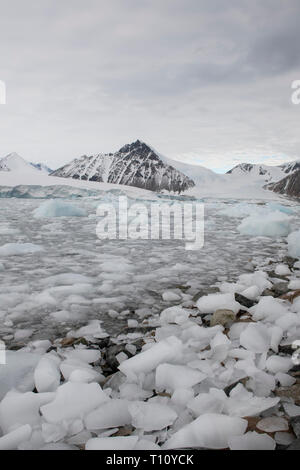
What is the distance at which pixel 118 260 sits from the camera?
14.8ft

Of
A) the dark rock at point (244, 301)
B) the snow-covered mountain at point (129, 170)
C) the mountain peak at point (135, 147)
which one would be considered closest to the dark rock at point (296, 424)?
the dark rock at point (244, 301)

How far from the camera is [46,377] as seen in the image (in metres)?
1.66

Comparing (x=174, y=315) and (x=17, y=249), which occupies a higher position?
(x=17, y=249)

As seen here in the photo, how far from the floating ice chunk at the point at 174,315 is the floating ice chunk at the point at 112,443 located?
1.29 m

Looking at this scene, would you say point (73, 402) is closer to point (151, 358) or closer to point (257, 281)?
point (151, 358)

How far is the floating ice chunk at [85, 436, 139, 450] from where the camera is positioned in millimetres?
1203

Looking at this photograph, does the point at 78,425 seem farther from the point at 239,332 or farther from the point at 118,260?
the point at 118,260

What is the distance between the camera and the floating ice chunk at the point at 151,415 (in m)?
1.31

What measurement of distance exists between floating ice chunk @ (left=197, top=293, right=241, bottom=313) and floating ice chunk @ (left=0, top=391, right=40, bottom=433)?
160cm

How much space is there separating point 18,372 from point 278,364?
55.8 inches

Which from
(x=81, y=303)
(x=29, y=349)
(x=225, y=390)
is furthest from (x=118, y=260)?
(x=225, y=390)

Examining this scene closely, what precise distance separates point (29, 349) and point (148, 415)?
3.48 feet

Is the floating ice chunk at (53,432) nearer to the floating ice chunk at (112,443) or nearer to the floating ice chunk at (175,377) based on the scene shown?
the floating ice chunk at (112,443)

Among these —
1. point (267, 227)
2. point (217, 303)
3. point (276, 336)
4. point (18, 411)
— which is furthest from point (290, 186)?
point (18, 411)
